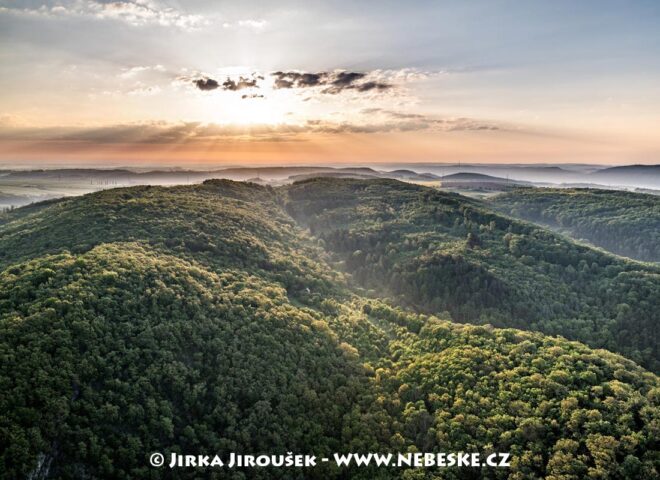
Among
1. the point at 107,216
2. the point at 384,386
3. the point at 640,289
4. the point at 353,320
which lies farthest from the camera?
the point at 640,289

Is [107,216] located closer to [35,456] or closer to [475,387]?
[35,456]

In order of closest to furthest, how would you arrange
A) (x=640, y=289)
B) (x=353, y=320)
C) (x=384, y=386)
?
(x=384, y=386), (x=353, y=320), (x=640, y=289)

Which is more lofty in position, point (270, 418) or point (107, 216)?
point (107, 216)

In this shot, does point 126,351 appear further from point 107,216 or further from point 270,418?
point 107,216

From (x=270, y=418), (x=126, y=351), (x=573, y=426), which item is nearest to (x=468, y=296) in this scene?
(x=573, y=426)

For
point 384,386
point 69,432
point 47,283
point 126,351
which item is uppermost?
point 47,283

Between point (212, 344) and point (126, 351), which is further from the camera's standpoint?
point (212, 344)

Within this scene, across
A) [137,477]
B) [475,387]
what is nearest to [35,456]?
[137,477]
